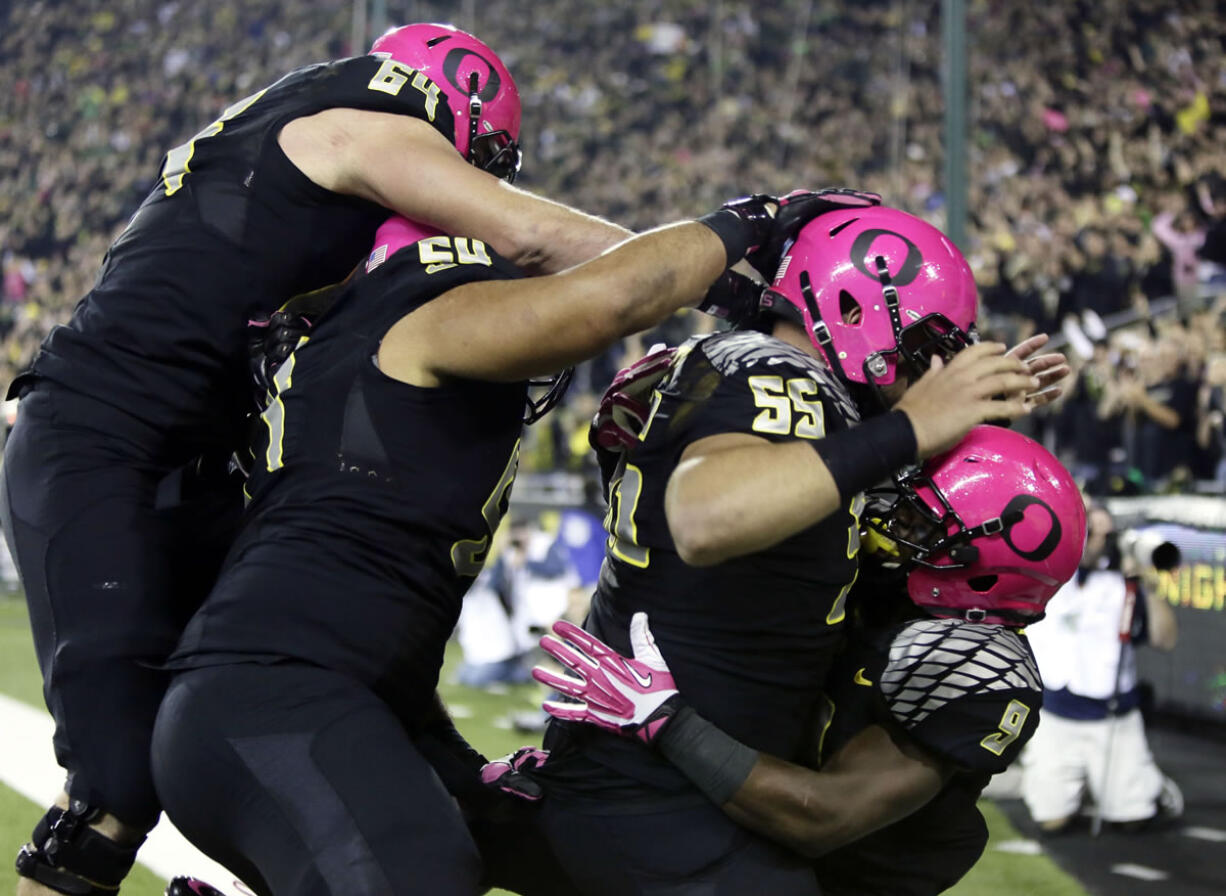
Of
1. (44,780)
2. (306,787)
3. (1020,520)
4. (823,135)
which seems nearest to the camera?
(306,787)

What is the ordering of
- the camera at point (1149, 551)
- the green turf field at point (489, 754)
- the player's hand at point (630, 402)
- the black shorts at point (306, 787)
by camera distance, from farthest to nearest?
the camera at point (1149, 551) → the green turf field at point (489, 754) → the player's hand at point (630, 402) → the black shorts at point (306, 787)

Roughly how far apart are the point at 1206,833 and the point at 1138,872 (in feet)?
2.35

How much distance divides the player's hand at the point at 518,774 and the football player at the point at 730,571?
31 millimetres

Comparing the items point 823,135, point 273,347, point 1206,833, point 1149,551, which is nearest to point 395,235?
point 273,347

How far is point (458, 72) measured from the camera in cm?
284

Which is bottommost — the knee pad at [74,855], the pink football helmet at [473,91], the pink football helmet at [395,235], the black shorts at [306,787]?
the knee pad at [74,855]

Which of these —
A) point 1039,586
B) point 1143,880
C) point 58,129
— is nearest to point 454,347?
point 1039,586

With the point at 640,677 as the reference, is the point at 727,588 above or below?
above

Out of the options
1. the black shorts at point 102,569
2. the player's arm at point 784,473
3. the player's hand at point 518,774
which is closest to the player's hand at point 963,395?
the player's arm at point 784,473

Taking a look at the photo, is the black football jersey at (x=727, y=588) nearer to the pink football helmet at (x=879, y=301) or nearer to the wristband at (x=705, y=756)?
the wristband at (x=705, y=756)

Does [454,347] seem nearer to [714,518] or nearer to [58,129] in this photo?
[714,518]

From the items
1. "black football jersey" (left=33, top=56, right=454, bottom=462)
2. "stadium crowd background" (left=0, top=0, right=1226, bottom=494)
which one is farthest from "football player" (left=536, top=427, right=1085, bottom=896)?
"stadium crowd background" (left=0, top=0, right=1226, bottom=494)

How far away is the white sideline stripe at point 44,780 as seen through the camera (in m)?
4.93

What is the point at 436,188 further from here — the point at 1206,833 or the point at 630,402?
the point at 1206,833
